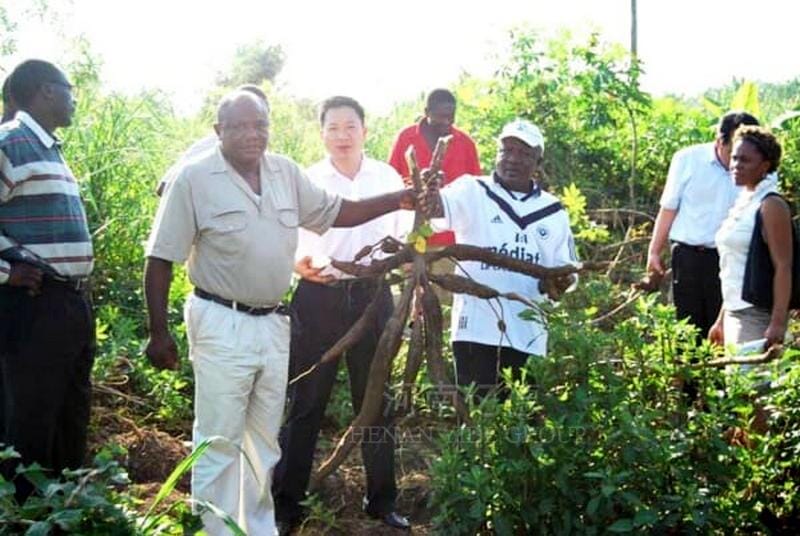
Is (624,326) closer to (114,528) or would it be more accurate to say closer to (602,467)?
(602,467)

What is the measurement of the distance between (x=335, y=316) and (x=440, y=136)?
2.00m

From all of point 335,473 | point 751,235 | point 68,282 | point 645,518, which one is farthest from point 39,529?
point 751,235

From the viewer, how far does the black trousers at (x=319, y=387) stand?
14.8ft

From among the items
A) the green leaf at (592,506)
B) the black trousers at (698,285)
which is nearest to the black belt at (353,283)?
the green leaf at (592,506)

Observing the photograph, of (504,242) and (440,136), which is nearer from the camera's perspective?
(504,242)

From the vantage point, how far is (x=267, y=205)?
3.96 metres

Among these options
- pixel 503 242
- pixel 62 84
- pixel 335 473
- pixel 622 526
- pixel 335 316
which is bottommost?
pixel 335 473

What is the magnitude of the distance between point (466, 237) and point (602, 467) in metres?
1.31

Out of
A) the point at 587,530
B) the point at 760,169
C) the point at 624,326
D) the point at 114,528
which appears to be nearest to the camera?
the point at 114,528

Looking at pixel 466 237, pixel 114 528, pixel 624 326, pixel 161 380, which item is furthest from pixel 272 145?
pixel 114 528

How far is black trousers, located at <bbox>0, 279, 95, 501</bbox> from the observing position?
155 inches

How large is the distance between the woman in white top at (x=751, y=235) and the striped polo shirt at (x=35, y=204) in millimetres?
2711

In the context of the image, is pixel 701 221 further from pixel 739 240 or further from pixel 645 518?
pixel 645 518

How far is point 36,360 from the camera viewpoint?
396 centimetres
